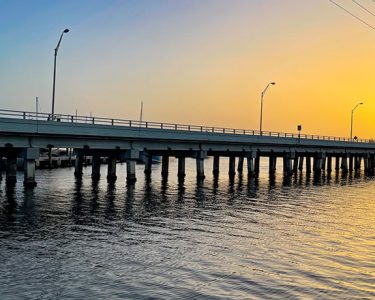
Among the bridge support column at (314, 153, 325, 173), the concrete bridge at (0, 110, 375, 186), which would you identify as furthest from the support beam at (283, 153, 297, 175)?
the bridge support column at (314, 153, 325, 173)

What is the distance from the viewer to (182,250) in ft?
62.9

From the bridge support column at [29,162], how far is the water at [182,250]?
22.7 feet

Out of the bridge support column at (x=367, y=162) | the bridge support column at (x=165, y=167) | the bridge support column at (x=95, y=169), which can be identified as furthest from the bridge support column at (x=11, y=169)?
the bridge support column at (x=367, y=162)

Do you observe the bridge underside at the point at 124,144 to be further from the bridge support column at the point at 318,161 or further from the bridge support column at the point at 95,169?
the bridge support column at the point at 318,161

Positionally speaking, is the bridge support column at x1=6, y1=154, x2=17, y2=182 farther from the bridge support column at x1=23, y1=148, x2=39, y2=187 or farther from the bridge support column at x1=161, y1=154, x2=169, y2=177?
the bridge support column at x1=161, y1=154, x2=169, y2=177

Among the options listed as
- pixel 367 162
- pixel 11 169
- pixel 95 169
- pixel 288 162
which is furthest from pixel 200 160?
pixel 367 162

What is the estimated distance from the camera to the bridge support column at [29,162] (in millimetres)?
42781

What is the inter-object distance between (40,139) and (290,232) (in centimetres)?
2760

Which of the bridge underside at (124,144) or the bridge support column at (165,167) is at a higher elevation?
the bridge underside at (124,144)

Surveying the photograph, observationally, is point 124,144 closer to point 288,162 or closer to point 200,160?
point 200,160

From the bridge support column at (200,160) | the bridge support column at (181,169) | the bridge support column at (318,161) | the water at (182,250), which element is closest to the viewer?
the water at (182,250)

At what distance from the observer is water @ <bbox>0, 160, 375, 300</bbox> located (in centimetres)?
1384

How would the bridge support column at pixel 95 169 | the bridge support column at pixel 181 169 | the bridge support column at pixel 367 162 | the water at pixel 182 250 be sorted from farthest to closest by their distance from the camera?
the bridge support column at pixel 367 162, the bridge support column at pixel 181 169, the bridge support column at pixel 95 169, the water at pixel 182 250

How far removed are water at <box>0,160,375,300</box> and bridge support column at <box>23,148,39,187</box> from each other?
22.7ft
